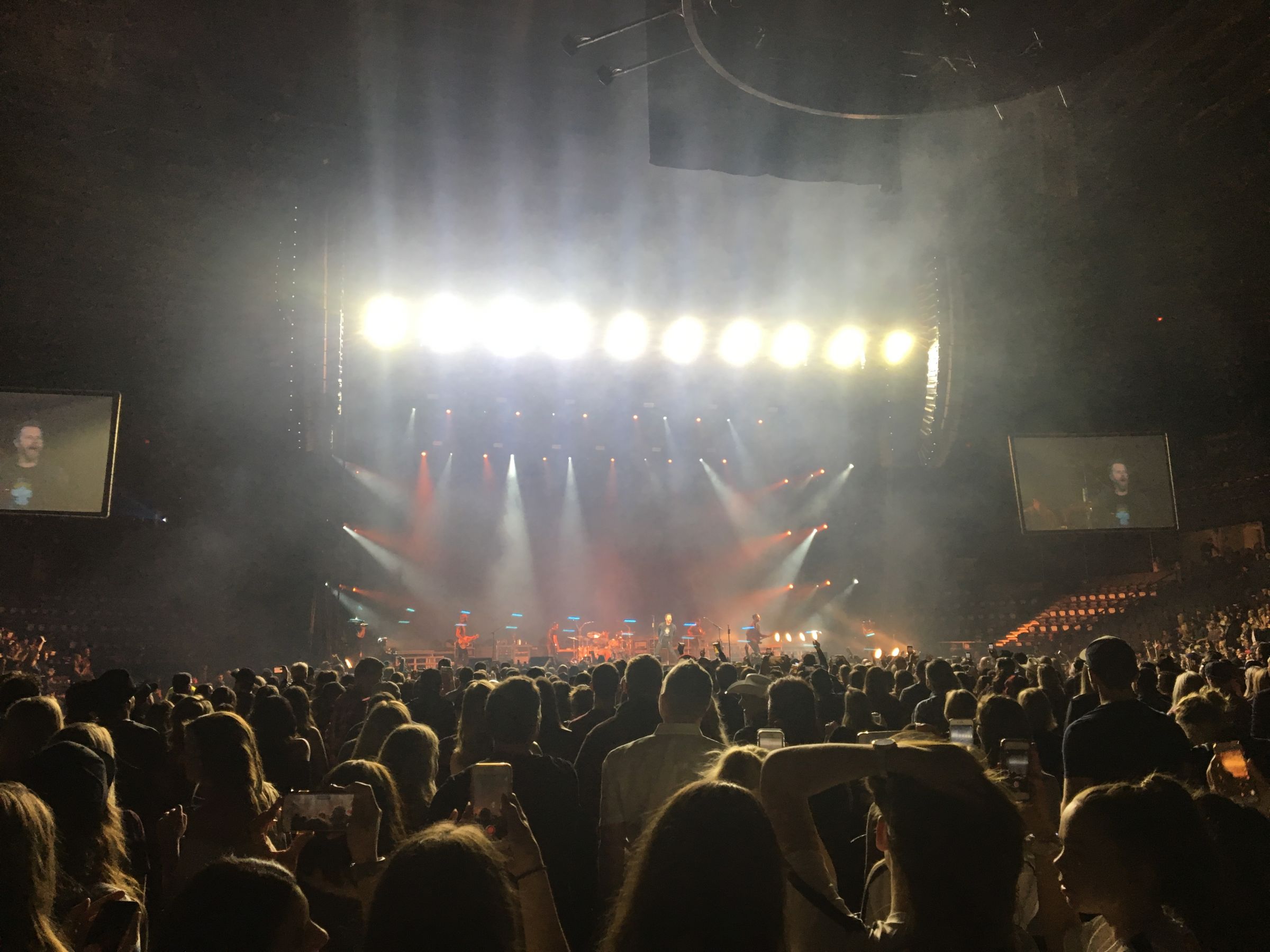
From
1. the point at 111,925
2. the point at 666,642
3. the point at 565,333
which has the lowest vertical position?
the point at 666,642

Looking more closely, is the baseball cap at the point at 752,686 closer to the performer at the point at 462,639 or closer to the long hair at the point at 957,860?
the long hair at the point at 957,860

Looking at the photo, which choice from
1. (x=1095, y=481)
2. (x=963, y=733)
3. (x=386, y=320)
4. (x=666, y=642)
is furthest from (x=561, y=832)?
(x=666, y=642)

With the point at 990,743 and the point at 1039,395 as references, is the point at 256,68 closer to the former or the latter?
the point at 990,743

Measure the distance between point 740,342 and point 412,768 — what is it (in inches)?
549

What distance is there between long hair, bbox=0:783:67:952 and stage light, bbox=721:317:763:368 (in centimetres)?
1450

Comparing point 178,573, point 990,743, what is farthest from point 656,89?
point 178,573

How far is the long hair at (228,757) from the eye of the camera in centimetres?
264

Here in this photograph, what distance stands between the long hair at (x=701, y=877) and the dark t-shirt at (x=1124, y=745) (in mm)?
2435

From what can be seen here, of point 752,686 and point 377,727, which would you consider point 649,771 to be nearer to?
point 377,727

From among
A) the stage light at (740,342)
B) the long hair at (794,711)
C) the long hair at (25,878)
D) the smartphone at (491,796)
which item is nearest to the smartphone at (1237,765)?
the long hair at (794,711)

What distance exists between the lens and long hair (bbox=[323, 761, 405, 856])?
2.73m

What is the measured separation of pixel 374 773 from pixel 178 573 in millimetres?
19169

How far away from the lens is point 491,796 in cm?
181

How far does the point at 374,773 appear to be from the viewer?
2.78 meters
